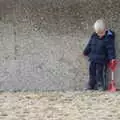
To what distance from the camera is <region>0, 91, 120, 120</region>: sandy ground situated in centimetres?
889

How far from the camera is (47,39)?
11.4m

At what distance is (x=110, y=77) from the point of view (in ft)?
37.9

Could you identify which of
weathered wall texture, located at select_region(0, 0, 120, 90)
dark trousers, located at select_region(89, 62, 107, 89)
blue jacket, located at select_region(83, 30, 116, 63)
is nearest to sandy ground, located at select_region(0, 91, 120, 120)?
dark trousers, located at select_region(89, 62, 107, 89)

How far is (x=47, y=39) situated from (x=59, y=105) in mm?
1938

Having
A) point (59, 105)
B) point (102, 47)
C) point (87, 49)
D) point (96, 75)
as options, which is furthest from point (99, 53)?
point (59, 105)

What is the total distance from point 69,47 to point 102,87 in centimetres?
90

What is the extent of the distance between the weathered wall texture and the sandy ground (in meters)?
0.45

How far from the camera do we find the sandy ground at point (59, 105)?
29.2 feet

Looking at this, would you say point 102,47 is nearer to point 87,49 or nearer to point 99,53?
point 99,53

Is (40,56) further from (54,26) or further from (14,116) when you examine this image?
(14,116)

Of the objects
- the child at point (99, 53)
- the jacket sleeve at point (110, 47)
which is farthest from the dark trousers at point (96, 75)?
the jacket sleeve at point (110, 47)

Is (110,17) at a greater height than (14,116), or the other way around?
(110,17)

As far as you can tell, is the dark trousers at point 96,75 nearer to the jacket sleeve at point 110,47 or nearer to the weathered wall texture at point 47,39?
the weathered wall texture at point 47,39

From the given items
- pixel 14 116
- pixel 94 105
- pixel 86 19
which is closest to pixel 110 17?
pixel 86 19
